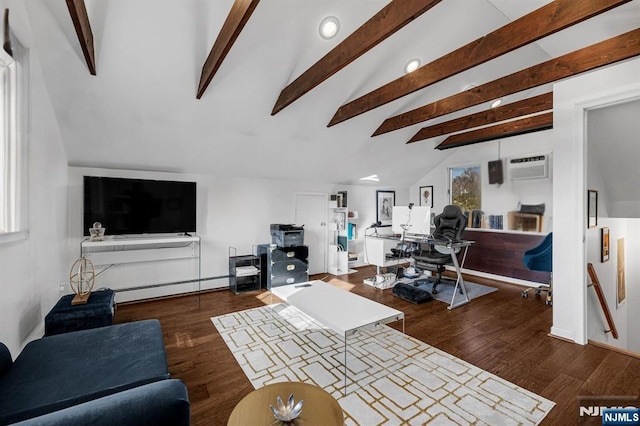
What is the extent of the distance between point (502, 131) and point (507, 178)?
92 cm

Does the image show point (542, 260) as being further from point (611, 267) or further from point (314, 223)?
point (314, 223)

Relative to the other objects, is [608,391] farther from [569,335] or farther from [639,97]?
[639,97]

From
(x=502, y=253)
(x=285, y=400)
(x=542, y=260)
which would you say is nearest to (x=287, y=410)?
(x=285, y=400)

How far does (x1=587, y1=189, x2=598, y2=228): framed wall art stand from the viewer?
9.68 feet

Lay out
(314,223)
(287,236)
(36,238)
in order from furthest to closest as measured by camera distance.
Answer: (314,223)
(287,236)
(36,238)

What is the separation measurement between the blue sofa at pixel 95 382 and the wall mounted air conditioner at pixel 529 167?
227 inches

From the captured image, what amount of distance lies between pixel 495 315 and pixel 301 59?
389 cm

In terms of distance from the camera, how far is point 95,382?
1492 mm

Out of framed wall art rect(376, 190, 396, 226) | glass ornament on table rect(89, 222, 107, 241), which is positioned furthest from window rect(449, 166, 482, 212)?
glass ornament on table rect(89, 222, 107, 241)

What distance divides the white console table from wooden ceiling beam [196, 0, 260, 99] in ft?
6.74

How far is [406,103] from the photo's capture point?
4.25m

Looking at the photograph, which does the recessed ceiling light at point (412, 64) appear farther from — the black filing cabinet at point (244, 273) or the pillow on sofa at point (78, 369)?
the pillow on sofa at point (78, 369)

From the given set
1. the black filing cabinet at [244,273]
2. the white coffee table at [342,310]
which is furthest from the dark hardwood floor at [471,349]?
the white coffee table at [342,310]

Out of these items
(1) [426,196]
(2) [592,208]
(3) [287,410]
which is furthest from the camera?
(1) [426,196]
